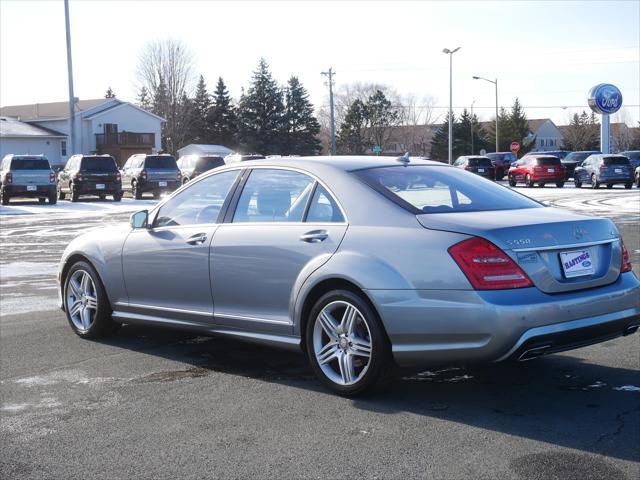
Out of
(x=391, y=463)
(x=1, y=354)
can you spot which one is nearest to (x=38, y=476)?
(x=391, y=463)

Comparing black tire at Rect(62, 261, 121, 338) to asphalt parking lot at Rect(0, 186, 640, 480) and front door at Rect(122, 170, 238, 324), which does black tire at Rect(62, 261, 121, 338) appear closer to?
asphalt parking lot at Rect(0, 186, 640, 480)

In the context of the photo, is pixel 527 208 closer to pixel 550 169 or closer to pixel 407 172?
pixel 407 172

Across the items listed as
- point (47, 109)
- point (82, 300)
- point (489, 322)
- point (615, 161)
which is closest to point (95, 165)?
point (615, 161)

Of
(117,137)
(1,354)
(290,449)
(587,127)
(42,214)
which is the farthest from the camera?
(587,127)

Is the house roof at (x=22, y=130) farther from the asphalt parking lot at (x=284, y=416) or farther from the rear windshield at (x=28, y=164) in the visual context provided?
the asphalt parking lot at (x=284, y=416)

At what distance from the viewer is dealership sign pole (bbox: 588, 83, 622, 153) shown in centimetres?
4150

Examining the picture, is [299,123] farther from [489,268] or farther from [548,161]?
[489,268]

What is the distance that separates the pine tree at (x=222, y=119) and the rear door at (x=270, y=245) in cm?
9125

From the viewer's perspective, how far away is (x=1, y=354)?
6793 mm

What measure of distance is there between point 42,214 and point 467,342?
80.0 feet

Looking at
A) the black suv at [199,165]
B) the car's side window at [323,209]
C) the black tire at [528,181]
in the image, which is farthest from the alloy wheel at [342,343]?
the black tire at [528,181]

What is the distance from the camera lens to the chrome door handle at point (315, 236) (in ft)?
17.9

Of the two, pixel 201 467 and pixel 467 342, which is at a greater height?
pixel 467 342

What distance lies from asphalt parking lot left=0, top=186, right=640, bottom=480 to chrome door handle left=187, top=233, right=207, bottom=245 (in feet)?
3.08
